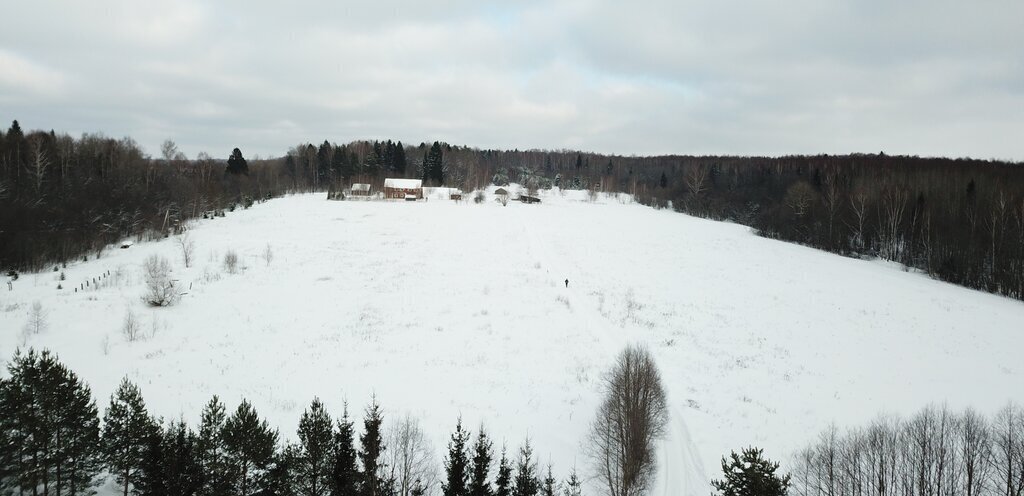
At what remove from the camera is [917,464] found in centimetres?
1574

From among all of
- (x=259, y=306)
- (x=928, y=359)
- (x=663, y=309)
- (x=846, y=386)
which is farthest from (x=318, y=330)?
(x=928, y=359)

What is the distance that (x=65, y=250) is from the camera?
4256cm

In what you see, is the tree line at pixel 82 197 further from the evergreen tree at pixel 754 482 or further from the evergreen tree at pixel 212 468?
the evergreen tree at pixel 754 482

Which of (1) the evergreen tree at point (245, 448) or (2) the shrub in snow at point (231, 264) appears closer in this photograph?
(1) the evergreen tree at point (245, 448)

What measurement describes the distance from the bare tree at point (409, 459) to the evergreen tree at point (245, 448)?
3.85m

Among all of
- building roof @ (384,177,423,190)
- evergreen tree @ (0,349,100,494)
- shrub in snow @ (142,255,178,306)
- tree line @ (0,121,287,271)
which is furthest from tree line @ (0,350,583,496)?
building roof @ (384,177,423,190)

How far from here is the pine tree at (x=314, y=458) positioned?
14.3 metres

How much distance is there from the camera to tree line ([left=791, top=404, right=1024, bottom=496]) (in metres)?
14.5

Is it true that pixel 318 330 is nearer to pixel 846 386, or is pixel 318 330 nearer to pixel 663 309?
pixel 663 309

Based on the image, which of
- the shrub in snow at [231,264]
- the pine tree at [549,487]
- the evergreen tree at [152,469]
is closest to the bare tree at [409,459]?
the pine tree at [549,487]

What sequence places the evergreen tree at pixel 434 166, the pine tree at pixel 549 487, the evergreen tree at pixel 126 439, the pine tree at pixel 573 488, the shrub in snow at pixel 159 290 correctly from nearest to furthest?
the evergreen tree at pixel 126 439
the pine tree at pixel 549 487
the pine tree at pixel 573 488
the shrub in snow at pixel 159 290
the evergreen tree at pixel 434 166

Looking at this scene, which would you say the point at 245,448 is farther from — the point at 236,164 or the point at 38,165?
the point at 236,164

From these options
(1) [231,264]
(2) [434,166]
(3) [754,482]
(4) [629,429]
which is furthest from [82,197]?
(2) [434,166]

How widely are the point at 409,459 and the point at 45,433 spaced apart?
34.8 ft
